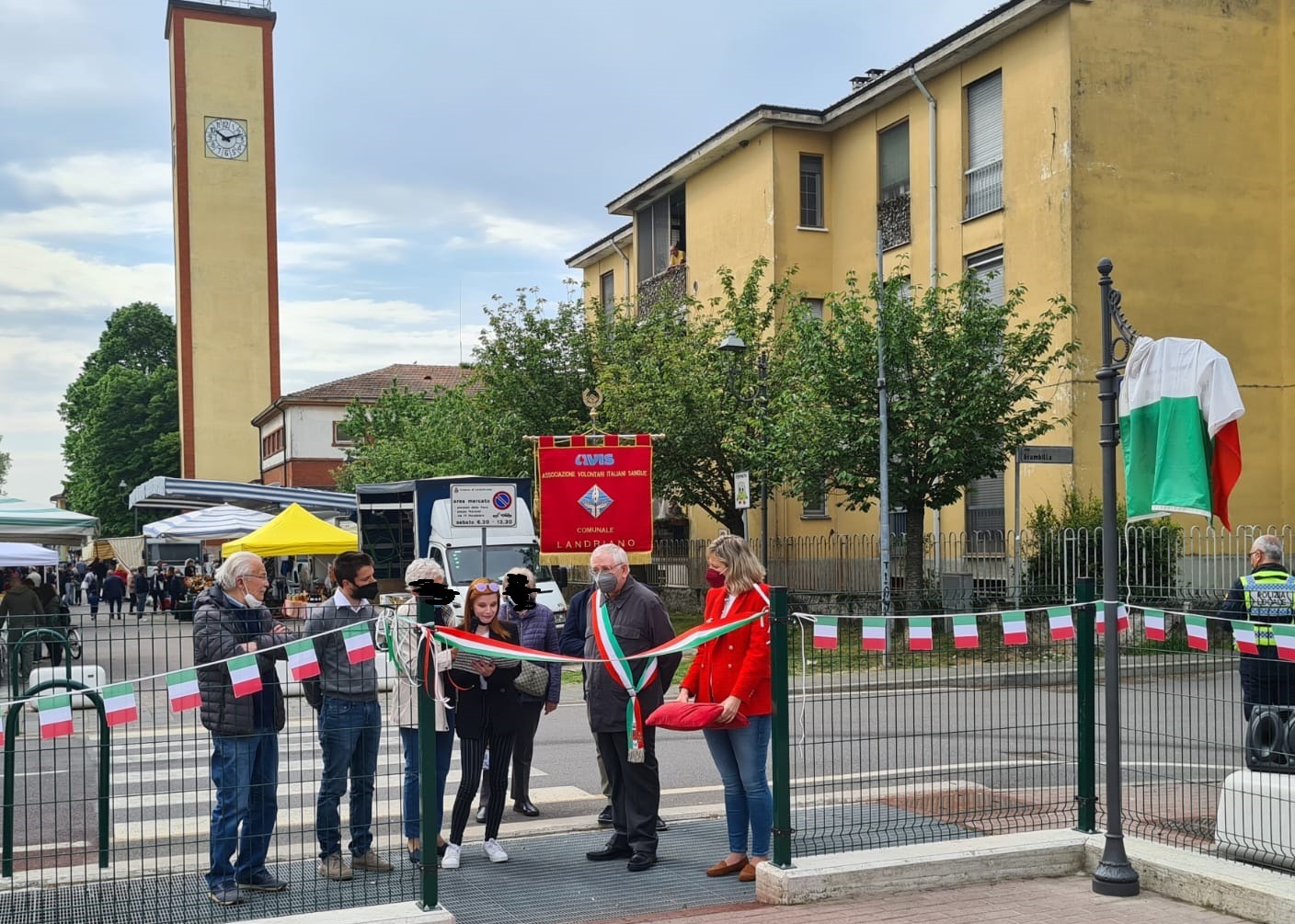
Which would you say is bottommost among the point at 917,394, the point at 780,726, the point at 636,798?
the point at 636,798

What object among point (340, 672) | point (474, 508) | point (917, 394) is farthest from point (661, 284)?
point (340, 672)

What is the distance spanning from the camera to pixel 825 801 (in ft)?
26.7

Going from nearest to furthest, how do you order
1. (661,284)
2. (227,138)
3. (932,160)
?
(932,160) → (661,284) → (227,138)

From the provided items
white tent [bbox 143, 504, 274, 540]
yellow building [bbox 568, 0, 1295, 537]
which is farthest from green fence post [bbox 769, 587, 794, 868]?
white tent [bbox 143, 504, 274, 540]

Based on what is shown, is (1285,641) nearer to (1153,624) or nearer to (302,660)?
(1153,624)

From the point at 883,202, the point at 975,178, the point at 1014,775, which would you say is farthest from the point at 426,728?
the point at 883,202

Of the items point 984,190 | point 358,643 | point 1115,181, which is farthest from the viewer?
point 984,190

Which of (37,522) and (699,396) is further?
(699,396)

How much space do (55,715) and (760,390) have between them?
19.4m

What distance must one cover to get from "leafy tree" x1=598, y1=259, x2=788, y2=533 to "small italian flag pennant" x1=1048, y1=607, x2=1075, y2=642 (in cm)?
1591

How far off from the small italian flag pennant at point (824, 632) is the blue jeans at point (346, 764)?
245 cm

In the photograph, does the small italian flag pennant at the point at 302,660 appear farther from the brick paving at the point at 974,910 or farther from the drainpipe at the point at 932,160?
the drainpipe at the point at 932,160

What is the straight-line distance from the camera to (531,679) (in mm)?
7641

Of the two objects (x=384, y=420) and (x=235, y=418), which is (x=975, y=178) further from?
(x=235, y=418)
